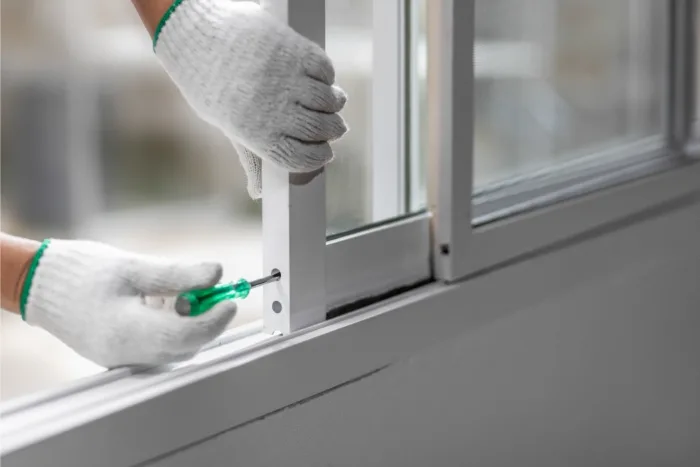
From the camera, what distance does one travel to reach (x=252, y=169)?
2.51 ft

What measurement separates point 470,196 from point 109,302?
0.50m

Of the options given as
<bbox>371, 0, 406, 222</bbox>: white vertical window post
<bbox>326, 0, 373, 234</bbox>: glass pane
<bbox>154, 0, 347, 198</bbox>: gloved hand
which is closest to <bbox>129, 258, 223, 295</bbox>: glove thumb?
<bbox>154, 0, 347, 198</bbox>: gloved hand

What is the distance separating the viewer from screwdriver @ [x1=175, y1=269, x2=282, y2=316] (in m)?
0.64

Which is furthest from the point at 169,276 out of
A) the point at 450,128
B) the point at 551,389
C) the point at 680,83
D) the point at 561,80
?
the point at 680,83

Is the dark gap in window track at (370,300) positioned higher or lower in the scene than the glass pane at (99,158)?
lower

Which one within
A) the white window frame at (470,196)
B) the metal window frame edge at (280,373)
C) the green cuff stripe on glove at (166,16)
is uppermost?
the green cuff stripe on glove at (166,16)

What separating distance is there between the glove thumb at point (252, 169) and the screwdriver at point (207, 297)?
10 cm

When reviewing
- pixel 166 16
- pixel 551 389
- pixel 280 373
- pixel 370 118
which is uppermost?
pixel 166 16

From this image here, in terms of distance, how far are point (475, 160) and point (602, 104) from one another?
51 cm

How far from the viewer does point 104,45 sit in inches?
29.6

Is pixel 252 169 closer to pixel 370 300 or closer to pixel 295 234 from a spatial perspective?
pixel 295 234

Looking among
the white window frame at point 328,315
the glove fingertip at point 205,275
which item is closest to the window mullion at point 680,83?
the white window frame at point 328,315

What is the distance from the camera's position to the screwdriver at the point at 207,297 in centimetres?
64

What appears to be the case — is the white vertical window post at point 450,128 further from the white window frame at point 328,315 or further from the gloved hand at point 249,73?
the gloved hand at point 249,73
